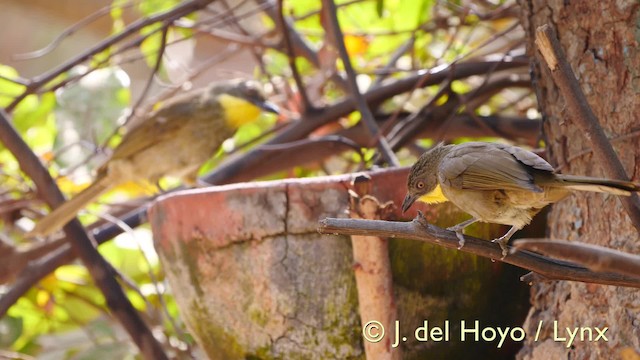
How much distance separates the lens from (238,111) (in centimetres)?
382

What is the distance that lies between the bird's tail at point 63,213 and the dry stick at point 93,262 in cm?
5

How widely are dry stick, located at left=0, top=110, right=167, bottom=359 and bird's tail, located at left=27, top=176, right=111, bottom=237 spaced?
49mm

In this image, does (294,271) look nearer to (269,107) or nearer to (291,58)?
(291,58)

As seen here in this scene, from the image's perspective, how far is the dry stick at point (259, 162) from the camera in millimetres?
2922

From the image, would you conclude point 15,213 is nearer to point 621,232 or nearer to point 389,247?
point 389,247

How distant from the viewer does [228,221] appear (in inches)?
74.6

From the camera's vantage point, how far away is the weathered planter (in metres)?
1.85

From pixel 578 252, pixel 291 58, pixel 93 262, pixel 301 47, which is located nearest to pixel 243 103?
pixel 301 47

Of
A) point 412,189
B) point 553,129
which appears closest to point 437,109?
point 553,129

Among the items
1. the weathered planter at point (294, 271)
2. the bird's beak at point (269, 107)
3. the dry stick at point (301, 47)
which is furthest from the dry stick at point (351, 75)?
the bird's beak at point (269, 107)

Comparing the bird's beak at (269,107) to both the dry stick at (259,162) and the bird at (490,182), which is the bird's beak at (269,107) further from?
the bird at (490,182)

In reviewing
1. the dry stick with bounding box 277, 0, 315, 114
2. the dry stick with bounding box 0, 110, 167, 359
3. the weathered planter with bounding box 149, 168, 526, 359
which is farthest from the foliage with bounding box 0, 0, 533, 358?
the weathered planter with bounding box 149, 168, 526, 359

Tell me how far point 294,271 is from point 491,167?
1.65 feet

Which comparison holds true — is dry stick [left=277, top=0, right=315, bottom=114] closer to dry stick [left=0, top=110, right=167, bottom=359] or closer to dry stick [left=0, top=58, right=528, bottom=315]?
dry stick [left=0, top=58, right=528, bottom=315]
